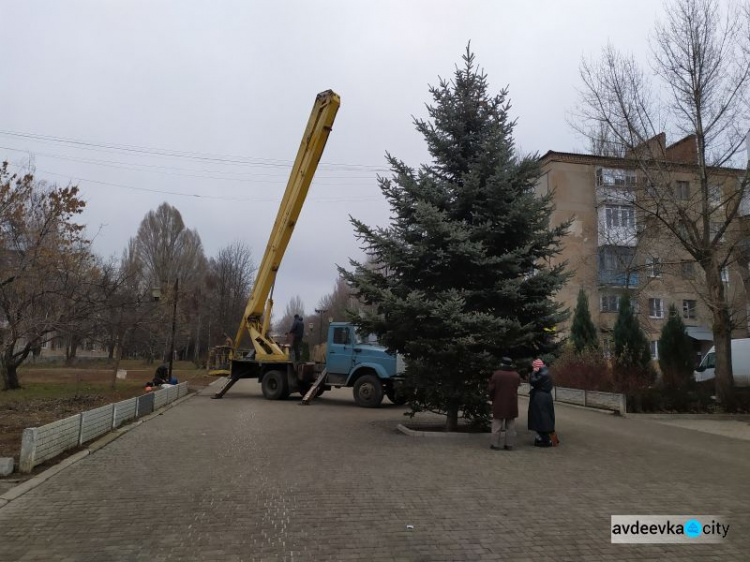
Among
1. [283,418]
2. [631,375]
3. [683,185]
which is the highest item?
[683,185]

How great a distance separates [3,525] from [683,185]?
65.3 feet

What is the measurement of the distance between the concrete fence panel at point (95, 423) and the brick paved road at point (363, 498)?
0.47 meters

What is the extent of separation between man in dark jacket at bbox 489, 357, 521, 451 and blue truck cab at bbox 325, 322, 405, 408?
6805 mm

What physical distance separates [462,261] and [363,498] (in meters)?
5.57

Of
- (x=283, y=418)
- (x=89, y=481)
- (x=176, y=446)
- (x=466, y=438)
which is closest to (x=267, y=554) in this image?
(x=89, y=481)

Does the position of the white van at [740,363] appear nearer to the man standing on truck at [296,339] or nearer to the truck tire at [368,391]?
the truck tire at [368,391]

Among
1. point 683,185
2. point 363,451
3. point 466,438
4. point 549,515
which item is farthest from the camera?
point 683,185

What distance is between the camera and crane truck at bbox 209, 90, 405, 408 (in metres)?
16.5

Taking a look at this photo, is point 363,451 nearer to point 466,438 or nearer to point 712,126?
point 466,438

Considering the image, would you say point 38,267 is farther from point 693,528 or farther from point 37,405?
point 693,528

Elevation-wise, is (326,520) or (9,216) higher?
(9,216)

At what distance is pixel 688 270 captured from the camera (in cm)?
1811

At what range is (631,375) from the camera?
17.2m

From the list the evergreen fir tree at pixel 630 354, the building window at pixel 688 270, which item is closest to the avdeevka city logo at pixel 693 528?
the evergreen fir tree at pixel 630 354
